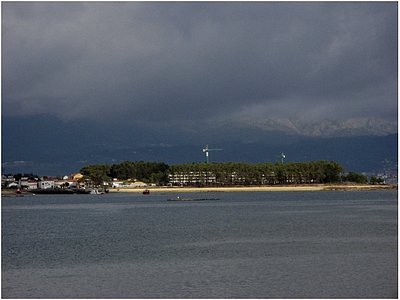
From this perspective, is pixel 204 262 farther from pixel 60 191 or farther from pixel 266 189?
pixel 266 189

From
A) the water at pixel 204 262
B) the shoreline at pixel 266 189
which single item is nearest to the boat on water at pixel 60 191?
the shoreline at pixel 266 189

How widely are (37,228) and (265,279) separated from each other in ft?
107

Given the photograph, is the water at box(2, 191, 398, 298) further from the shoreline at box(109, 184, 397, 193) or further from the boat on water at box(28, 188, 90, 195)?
the shoreline at box(109, 184, 397, 193)

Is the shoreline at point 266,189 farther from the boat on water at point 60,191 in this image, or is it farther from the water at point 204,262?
the water at point 204,262

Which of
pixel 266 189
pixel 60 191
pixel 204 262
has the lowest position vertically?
pixel 204 262

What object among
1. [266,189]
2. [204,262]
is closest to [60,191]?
[266,189]

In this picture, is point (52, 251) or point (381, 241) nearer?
point (52, 251)

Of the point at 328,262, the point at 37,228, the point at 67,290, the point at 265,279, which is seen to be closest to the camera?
the point at 67,290

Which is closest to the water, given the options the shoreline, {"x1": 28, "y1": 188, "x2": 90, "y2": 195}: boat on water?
{"x1": 28, "y1": 188, "x2": 90, "y2": 195}: boat on water

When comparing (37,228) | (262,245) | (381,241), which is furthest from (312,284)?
(37,228)

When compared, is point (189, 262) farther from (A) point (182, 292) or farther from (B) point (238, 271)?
(A) point (182, 292)

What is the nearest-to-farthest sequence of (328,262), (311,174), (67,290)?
(67,290), (328,262), (311,174)

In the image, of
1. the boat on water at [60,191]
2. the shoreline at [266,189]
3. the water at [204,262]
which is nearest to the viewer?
the water at [204,262]

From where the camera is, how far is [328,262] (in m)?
30.5
